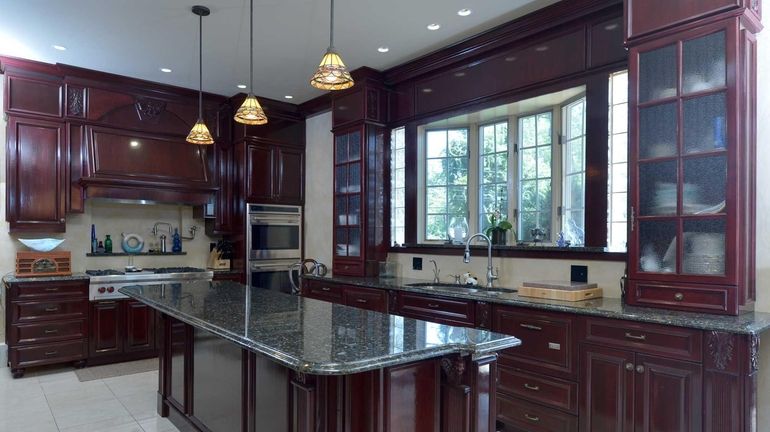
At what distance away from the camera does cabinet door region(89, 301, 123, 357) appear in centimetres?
455

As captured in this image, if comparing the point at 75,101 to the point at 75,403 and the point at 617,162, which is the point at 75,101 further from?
the point at 617,162

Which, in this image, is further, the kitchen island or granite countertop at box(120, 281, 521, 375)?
the kitchen island

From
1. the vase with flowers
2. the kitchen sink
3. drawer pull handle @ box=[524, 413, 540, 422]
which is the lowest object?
drawer pull handle @ box=[524, 413, 540, 422]

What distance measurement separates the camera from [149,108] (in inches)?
202

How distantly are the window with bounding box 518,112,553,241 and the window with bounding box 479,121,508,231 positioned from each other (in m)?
0.16

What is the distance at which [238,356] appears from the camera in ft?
7.43

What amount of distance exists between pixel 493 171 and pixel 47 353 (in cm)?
442

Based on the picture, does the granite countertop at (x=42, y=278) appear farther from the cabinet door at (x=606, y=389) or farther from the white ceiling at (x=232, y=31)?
the cabinet door at (x=606, y=389)

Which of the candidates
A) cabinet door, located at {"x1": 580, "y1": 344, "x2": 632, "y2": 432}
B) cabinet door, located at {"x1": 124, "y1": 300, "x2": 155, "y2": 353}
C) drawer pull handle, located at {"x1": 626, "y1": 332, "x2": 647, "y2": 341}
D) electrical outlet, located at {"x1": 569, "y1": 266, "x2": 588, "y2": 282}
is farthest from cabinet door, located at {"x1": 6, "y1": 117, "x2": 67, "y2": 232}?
drawer pull handle, located at {"x1": 626, "y1": 332, "x2": 647, "y2": 341}

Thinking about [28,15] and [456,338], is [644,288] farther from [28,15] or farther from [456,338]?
[28,15]

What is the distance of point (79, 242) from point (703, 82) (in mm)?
5681

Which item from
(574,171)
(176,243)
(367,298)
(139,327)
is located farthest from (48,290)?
(574,171)

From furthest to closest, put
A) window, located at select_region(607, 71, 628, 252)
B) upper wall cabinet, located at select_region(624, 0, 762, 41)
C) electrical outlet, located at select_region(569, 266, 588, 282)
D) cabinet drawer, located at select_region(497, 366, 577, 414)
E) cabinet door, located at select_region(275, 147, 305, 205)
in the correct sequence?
cabinet door, located at select_region(275, 147, 305, 205)
electrical outlet, located at select_region(569, 266, 588, 282)
window, located at select_region(607, 71, 628, 252)
cabinet drawer, located at select_region(497, 366, 577, 414)
upper wall cabinet, located at select_region(624, 0, 762, 41)

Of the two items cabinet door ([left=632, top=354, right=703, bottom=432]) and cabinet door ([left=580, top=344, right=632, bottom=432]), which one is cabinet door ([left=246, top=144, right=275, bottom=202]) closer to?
cabinet door ([left=580, top=344, right=632, bottom=432])
